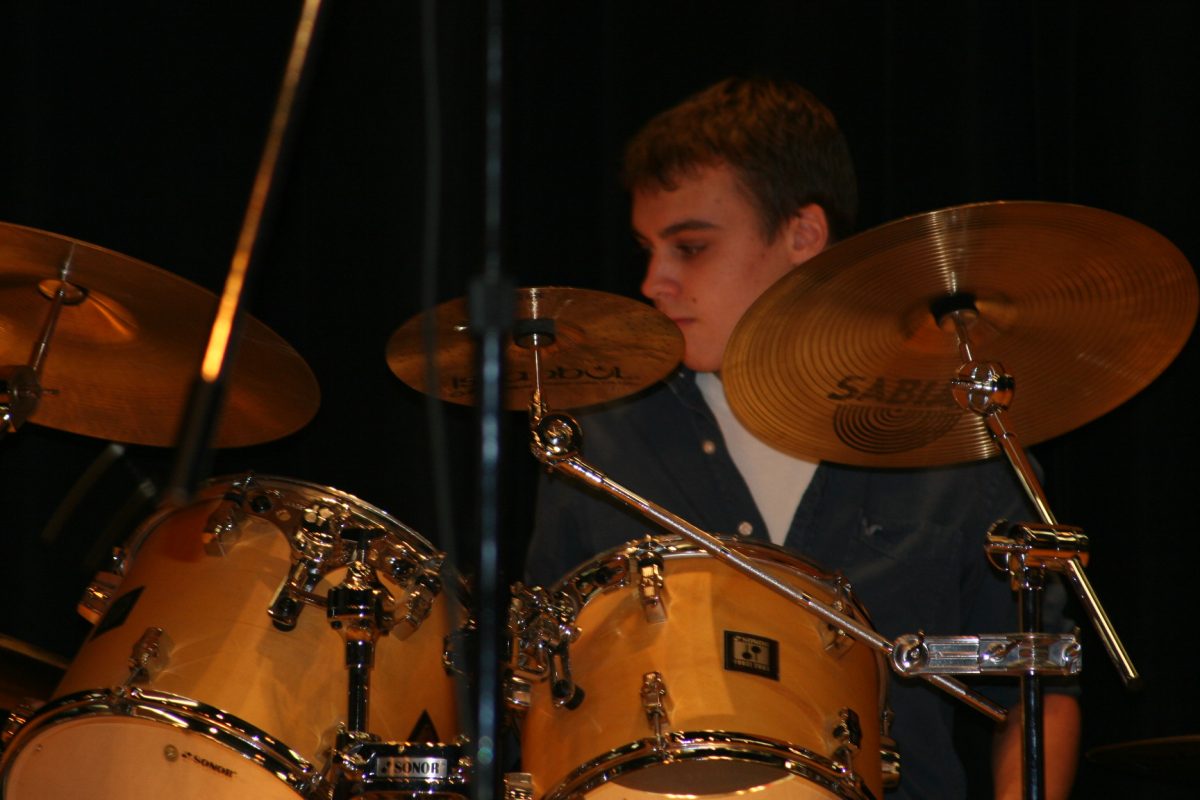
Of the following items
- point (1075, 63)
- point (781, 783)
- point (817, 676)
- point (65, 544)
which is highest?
point (1075, 63)

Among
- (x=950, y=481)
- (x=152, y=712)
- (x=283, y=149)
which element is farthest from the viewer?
(x=950, y=481)

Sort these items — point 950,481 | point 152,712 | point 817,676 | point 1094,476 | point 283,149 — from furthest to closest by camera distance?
point 1094,476 → point 950,481 → point 817,676 → point 152,712 → point 283,149

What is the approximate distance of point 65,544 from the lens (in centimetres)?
229

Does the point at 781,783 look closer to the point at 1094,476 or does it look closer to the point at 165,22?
the point at 1094,476

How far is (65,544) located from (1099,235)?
165 centimetres

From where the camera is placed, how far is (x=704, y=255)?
6.88 ft

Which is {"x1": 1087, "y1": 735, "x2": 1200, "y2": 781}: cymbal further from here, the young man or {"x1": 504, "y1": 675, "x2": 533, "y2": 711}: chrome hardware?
Answer: {"x1": 504, "y1": 675, "x2": 533, "y2": 711}: chrome hardware

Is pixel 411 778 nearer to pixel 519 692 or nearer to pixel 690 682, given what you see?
pixel 519 692

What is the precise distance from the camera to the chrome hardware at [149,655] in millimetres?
1442

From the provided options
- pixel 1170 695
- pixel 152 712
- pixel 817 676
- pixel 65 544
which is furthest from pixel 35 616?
pixel 1170 695

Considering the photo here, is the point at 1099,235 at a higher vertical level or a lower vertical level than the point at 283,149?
higher

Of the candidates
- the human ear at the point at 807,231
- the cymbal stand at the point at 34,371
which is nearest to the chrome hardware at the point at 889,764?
the human ear at the point at 807,231

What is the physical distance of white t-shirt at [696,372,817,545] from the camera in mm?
2070

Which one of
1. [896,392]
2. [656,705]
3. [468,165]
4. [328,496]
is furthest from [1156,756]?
[468,165]
